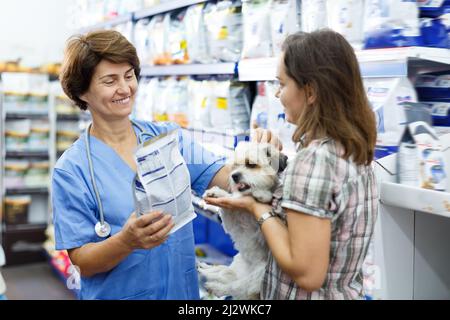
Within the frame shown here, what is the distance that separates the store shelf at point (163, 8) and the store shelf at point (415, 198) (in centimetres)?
177

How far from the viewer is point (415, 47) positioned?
170cm

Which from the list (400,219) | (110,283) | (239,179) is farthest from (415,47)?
(110,283)

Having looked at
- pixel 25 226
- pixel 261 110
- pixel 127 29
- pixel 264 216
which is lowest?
pixel 25 226

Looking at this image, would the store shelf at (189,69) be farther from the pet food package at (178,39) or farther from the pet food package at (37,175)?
the pet food package at (37,175)

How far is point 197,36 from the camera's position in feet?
10.1

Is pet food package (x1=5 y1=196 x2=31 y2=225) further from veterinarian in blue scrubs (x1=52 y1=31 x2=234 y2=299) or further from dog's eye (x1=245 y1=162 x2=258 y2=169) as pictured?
dog's eye (x1=245 y1=162 x2=258 y2=169)

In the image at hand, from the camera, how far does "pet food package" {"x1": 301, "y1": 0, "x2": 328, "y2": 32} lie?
2.12 meters

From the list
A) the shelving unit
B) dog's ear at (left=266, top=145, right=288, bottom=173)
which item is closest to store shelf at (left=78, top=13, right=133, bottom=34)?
the shelving unit

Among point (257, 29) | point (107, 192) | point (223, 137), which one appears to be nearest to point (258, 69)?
point (257, 29)

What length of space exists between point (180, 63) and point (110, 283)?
197cm

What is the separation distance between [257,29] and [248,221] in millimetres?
1335

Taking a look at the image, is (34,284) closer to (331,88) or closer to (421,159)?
(421,159)

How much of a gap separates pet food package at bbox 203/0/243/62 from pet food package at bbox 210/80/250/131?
0.16m

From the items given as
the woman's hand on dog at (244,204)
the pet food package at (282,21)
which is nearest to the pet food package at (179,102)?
the pet food package at (282,21)
